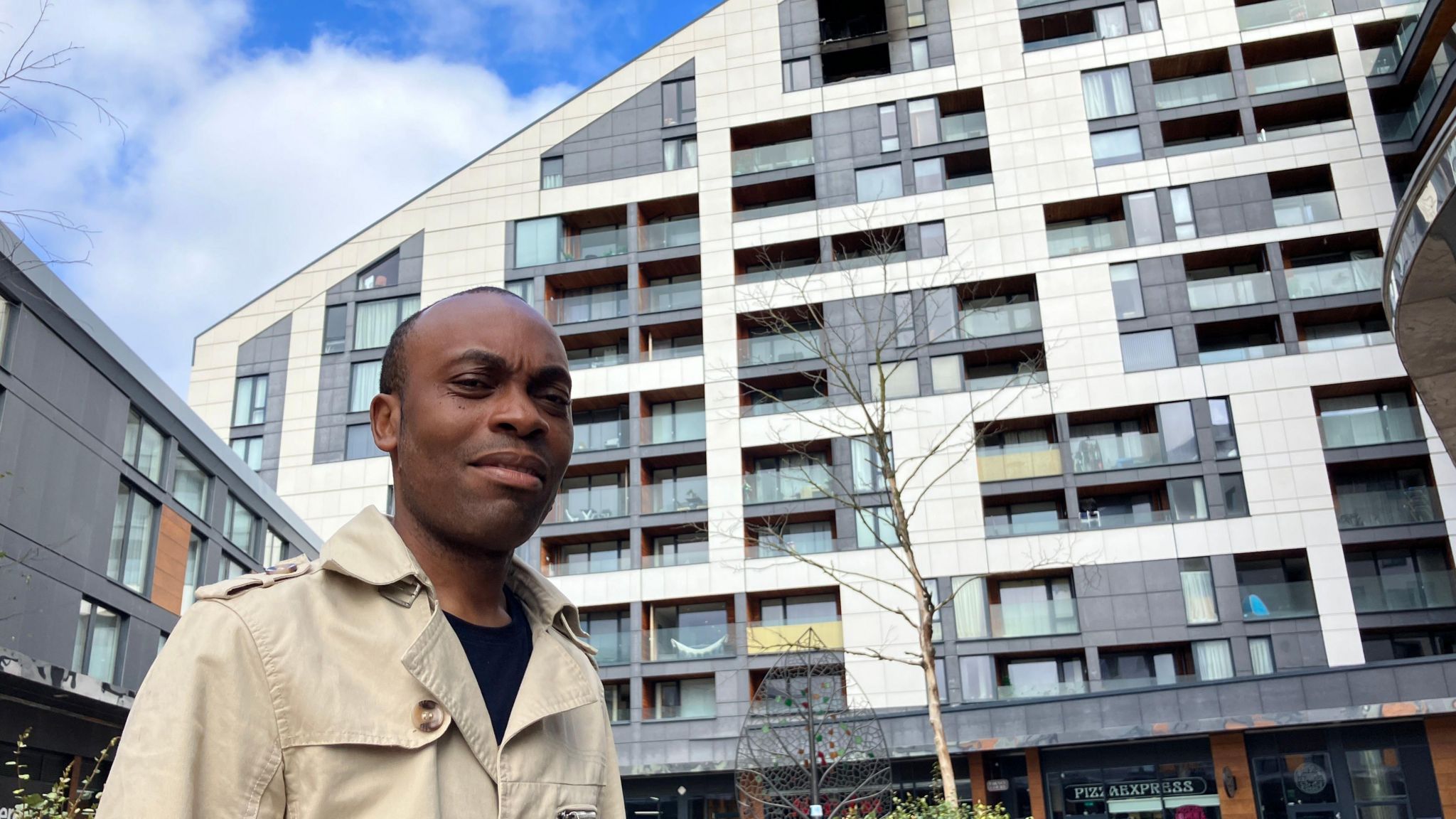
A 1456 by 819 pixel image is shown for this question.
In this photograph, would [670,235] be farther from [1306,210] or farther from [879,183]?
[1306,210]

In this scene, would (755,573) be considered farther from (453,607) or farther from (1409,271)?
(453,607)

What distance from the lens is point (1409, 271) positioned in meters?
14.0

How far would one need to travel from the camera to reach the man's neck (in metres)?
1.87

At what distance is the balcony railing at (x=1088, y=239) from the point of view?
36656mm

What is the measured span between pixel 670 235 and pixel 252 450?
17.7m

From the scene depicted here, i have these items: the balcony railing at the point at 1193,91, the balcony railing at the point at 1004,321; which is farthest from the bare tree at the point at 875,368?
the balcony railing at the point at 1193,91

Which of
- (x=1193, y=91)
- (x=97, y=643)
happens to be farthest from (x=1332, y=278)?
(x=97, y=643)

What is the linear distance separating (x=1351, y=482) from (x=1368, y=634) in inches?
185

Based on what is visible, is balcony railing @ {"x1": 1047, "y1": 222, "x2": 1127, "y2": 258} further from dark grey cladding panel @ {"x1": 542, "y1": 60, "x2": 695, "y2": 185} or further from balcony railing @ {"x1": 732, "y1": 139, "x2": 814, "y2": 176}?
dark grey cladding panel @ {"x1": 542, "y1": 60, "x2": 695, "y2": 185}

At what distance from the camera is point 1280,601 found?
105 feet

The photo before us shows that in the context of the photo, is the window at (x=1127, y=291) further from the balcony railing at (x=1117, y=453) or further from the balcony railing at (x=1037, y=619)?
the balcony railing at (x=1037, y=619)

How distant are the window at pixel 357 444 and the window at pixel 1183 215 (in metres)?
28.2

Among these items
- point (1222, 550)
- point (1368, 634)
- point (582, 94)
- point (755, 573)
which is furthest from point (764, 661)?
point (582, 94)

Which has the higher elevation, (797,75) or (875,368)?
(797,75)
